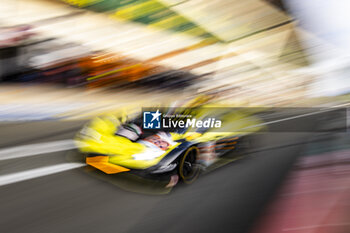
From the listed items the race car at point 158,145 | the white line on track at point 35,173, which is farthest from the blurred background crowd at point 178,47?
the white line on track at point 35,173

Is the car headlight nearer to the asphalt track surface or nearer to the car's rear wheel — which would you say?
the car's rear wheel

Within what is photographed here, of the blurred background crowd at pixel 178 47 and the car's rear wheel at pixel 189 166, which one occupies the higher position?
the blurred background crowd at pixel 178 47

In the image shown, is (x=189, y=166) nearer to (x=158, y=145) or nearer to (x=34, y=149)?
(x=158, y=145)

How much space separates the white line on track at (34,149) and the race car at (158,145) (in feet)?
3.27

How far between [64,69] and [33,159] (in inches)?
187

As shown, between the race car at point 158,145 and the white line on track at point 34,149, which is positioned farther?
the white line on track at point 34,149

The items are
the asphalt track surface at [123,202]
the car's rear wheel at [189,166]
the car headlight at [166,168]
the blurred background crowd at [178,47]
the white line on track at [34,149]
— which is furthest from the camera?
the blurred background crowd at [178,47]

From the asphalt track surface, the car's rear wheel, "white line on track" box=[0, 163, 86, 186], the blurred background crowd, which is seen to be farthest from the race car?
the blurred background crowd

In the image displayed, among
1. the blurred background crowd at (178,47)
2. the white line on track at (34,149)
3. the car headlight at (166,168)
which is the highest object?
the blurred background crowd at (178,47)

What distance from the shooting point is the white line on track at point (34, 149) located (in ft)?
13.5

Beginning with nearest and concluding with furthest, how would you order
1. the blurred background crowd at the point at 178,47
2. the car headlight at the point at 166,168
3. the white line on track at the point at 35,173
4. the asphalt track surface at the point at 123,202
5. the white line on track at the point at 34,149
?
the asphalt track surface at the point at 123,202 < the car headlight at the point at 166,168 < the white line on track at the point at 35,173 < the white line on track at the point at 34,149 < the blurred background crowd at the point at 178,47

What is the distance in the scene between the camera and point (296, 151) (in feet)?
18.6

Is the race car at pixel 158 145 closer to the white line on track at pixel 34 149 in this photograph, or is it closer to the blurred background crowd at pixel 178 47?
the white line on track at pixel 34 149

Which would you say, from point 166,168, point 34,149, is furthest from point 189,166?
point 34,149
